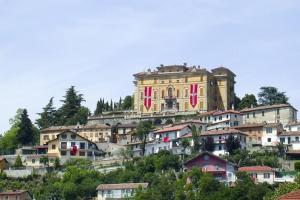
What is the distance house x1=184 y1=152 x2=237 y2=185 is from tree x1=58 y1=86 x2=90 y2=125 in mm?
36312

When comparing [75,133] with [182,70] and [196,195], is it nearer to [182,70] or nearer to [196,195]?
[182,70]

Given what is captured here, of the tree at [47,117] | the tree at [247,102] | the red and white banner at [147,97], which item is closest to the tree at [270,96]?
the tree at [247,102]

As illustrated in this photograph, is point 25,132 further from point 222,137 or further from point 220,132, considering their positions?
point 222,137

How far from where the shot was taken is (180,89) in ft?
365

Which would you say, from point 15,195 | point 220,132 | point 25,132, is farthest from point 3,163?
point 220,132

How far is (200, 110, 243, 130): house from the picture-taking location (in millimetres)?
98750

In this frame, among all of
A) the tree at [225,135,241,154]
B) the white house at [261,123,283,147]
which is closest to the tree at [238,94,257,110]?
the white house at [261,123,283,147]

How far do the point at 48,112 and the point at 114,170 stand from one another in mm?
37332

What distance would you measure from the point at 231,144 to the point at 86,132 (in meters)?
26.8

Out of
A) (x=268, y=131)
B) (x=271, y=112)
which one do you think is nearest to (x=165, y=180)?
(x=268, y=131)

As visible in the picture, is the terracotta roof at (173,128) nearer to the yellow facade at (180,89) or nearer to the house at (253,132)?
the house at (253,132)

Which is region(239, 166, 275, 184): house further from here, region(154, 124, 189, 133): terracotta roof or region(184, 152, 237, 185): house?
region(154, 124, 189, 133): terracotta roof

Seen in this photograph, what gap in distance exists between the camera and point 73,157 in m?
97.4

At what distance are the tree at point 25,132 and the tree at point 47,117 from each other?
8255 millimetres
